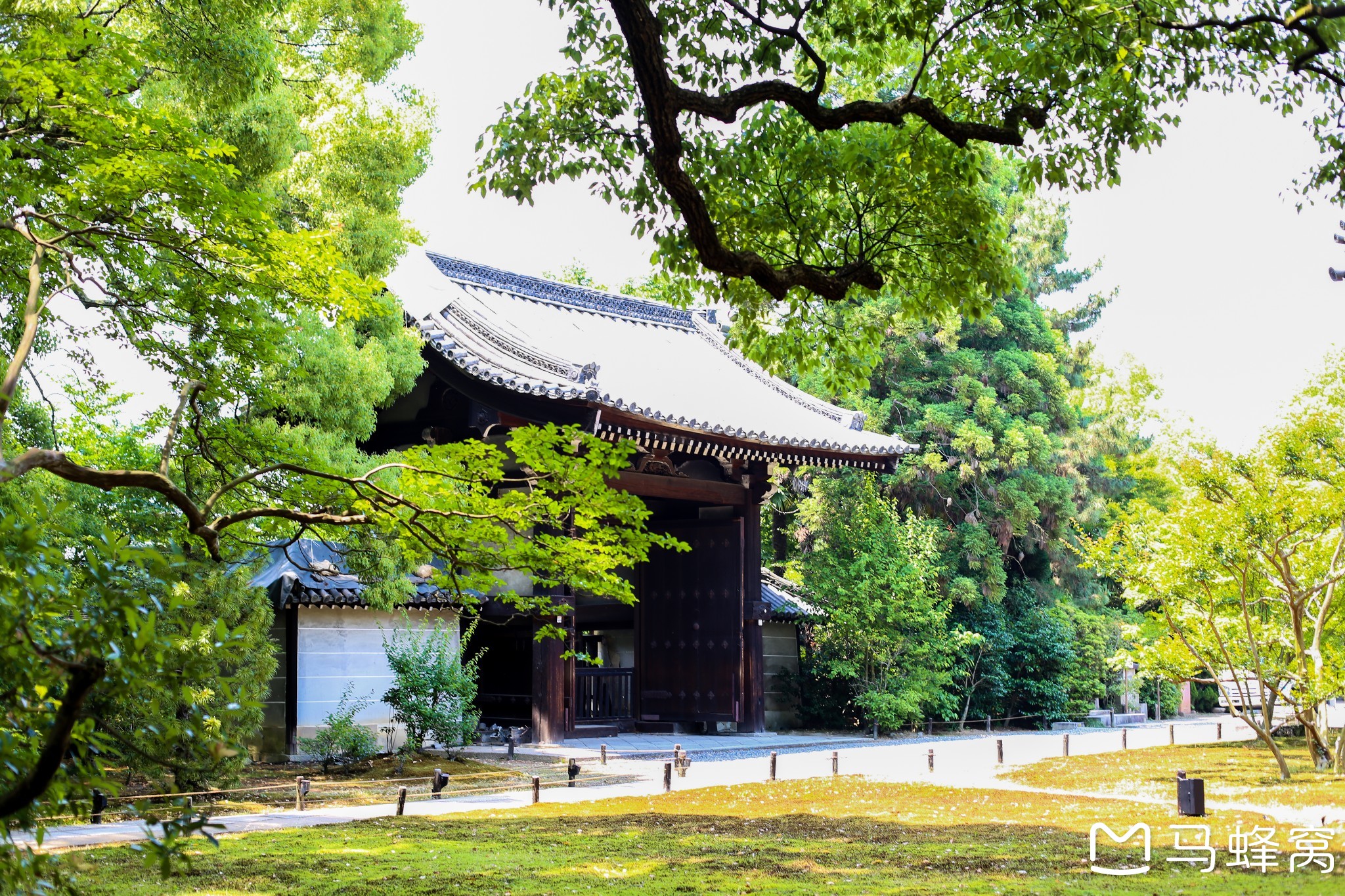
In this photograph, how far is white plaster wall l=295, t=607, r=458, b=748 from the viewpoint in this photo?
15.1 metres

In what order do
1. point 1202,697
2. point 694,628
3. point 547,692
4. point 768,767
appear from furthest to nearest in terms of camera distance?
point 1202,697
point 694,628
point 547,692
point 768,767

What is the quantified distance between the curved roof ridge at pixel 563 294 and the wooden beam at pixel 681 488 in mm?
3210

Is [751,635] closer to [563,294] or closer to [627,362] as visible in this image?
[627,362]

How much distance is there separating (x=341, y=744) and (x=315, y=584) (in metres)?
2.23

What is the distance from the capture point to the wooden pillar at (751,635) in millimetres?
19750

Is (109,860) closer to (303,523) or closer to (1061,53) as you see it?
(303,523)

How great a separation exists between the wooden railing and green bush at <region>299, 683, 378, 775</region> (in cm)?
539

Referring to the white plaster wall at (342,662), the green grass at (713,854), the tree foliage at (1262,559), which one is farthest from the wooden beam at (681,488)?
the green grass at (713,854)

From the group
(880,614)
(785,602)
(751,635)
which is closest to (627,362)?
(751,635)

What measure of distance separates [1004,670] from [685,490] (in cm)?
1001

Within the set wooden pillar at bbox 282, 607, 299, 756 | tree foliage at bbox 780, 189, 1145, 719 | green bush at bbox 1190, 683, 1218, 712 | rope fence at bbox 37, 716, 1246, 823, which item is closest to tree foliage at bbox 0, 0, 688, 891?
rope fence at bbox 37, 716, 1246, 823

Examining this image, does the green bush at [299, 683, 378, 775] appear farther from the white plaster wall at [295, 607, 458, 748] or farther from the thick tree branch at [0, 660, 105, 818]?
the thick tree branch at [0, 660, 105, 818]

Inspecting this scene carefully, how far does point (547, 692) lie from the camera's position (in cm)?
1739

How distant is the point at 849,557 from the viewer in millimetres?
23125
